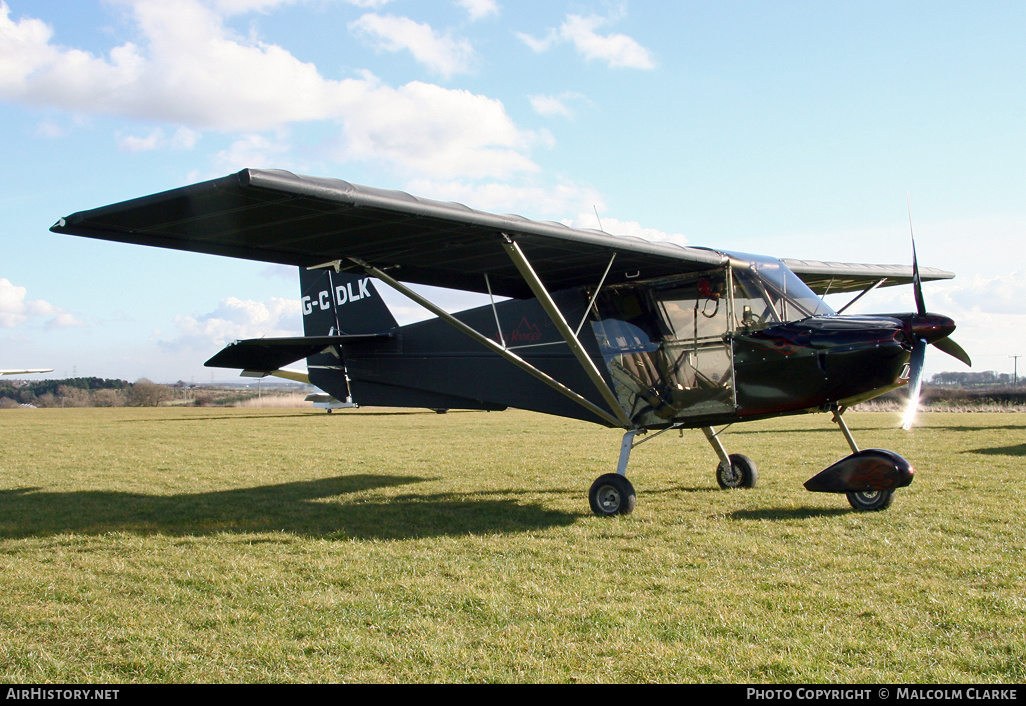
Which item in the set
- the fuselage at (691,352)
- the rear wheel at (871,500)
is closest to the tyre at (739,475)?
the fuselage at (691,352)

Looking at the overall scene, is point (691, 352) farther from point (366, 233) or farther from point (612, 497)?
point (366, 233)

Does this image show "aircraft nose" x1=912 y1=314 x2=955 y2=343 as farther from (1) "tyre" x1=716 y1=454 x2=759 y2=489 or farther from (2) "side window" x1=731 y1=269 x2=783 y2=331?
(1) "tyre" x1=716 y1=454 x2=759 y2=489

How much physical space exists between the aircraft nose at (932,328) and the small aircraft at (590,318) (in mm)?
14

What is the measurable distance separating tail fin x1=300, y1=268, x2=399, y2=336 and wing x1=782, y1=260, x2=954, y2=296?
601cm

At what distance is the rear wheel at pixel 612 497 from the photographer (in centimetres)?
747

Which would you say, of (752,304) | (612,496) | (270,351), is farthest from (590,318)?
(270,351)

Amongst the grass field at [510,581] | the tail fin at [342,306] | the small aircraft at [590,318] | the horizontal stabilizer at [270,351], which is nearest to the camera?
the grass field at [510,581]

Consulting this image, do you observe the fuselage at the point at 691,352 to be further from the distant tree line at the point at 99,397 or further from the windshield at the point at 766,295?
the distant tree line at the point at 99,397

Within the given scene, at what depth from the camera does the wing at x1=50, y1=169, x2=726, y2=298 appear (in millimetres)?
5324

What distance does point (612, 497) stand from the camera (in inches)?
298

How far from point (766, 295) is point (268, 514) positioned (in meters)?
5.90

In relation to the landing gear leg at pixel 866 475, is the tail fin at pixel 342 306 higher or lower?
higher

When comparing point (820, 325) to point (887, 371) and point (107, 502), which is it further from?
point (107, 502)

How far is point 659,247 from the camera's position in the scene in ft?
24.7
